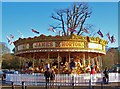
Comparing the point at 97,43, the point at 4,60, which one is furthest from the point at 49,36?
the point at 4,60

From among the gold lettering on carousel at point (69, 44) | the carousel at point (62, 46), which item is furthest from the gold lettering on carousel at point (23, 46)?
the gold lettering on carousel at point (69, 44)

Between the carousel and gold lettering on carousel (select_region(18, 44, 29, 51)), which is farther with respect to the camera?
gold lettering on carousel (select_region(18, 44, 29, 51))

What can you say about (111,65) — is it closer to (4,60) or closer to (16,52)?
(4,60)

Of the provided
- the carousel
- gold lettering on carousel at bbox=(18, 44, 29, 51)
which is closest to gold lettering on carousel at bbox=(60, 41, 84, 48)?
the carousel

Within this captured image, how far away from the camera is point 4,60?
2542 inches

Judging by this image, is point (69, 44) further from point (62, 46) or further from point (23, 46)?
point (23, 46)

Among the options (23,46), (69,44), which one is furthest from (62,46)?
(23,46)

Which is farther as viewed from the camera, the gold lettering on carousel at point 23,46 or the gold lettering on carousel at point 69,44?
the gold lettering on carousel at point 23,46

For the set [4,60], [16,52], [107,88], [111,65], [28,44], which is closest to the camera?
[107,88]

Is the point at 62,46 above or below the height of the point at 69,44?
below

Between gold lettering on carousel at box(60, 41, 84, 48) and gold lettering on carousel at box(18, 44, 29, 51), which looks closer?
gold lettering on carousel at box(60, 41, 84, 48)

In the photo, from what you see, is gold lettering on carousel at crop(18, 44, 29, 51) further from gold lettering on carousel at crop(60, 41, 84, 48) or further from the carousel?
gold lettering on carousel at crop(60, 41, 84, 48)

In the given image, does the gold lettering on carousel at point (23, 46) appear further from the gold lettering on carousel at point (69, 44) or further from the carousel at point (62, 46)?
the gold lettering on carousel at point (69, 44)

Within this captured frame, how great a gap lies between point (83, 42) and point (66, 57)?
420cm
